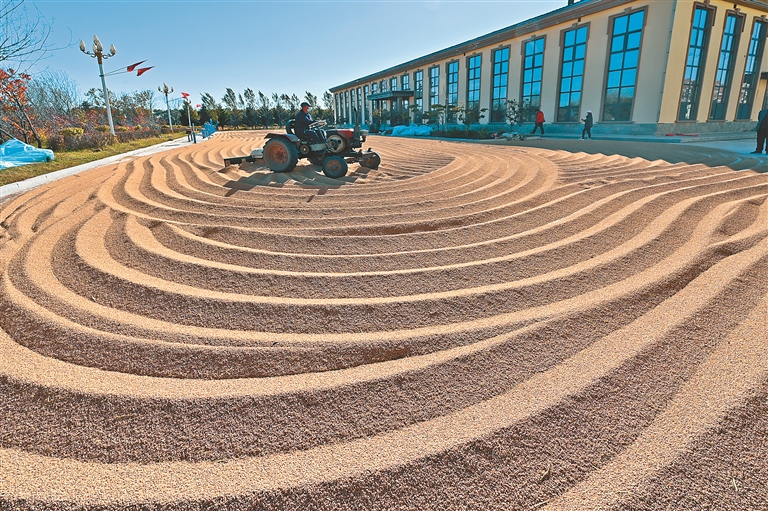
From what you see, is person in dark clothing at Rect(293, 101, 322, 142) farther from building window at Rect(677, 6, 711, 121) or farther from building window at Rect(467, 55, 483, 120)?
building window at Rect(467, 55, 483, 120)

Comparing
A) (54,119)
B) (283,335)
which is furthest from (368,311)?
(54,119)

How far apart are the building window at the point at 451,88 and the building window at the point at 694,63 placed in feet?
40.4

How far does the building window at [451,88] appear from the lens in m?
25.4

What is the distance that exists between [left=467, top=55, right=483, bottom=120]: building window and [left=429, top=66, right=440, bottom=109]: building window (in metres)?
3.46

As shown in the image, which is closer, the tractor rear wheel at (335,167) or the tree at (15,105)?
the tractor rear wheel at (335,167)

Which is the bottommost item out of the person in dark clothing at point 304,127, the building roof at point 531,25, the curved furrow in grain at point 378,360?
the curved furrow in grain at point 378,360

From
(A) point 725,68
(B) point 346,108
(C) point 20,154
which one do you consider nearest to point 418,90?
(B) point 346,108

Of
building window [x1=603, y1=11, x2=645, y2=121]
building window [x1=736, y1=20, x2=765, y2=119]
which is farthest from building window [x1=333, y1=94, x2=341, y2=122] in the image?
building window [x1=736, y1=20, x2=765, y2=119]

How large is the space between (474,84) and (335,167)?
20618 millimetres

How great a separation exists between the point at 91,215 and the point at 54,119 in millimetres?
15628

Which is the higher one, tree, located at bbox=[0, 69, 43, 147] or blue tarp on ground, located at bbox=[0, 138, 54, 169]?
tree, located at bbox=[0, 69, 43, 147]

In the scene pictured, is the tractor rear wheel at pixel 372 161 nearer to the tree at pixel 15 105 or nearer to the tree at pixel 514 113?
the tree at pixel 15 105

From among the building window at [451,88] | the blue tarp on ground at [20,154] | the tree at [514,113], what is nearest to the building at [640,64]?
the tree at [514,113]

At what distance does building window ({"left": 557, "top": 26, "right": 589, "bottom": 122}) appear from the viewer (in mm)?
17422
